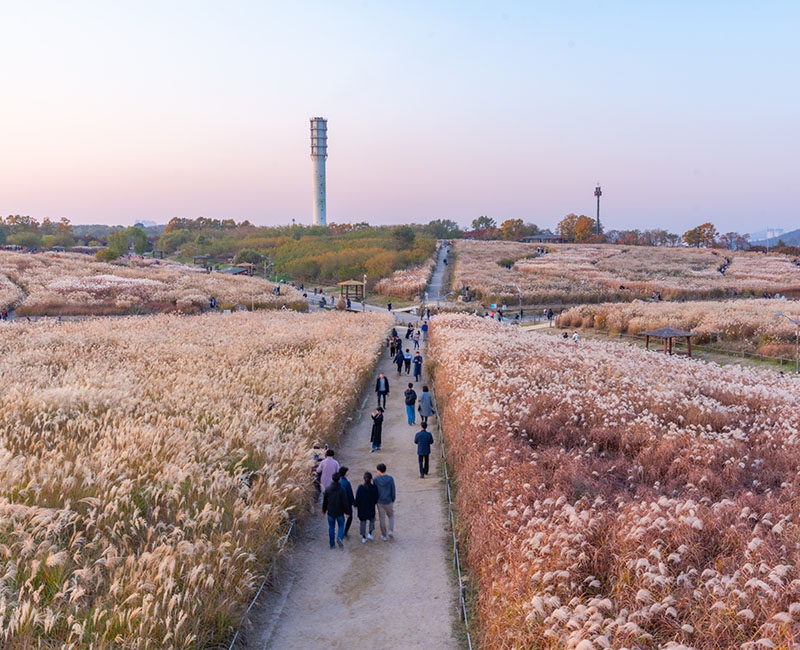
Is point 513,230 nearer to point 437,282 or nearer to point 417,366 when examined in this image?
point 437,282

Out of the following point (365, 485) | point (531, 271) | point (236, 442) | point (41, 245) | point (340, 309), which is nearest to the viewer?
point (365, 485)

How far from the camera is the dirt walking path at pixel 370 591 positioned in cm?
763

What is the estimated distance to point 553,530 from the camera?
757 centimetres

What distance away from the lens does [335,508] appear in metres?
10.1

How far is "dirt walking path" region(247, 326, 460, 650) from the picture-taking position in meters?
7.63

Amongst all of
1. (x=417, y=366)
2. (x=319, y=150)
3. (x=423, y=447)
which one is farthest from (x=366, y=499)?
(x=319, y=150)

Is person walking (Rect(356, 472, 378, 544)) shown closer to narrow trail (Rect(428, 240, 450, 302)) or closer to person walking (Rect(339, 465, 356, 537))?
person walking (Rect(339, 465, 356, 537))

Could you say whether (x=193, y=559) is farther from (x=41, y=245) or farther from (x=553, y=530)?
(x=41, y=245)

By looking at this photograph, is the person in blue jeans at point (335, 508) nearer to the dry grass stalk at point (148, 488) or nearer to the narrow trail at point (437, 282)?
the dry grass stalk at point (148, 488)

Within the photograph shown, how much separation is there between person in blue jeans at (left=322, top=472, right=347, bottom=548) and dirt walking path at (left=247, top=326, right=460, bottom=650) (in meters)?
0.20

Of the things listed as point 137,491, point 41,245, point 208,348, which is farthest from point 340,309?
point 41,245

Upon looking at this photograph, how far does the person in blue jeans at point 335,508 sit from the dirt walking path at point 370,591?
0.66ft

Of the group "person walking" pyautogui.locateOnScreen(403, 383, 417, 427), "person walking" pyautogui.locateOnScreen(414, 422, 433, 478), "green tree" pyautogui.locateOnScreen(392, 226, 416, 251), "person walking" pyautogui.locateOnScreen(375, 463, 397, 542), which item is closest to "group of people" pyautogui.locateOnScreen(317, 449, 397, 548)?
"person walking" pyautogui.locateOnScreen(375, 463, 397, 542)

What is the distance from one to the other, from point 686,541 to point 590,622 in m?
2.22
